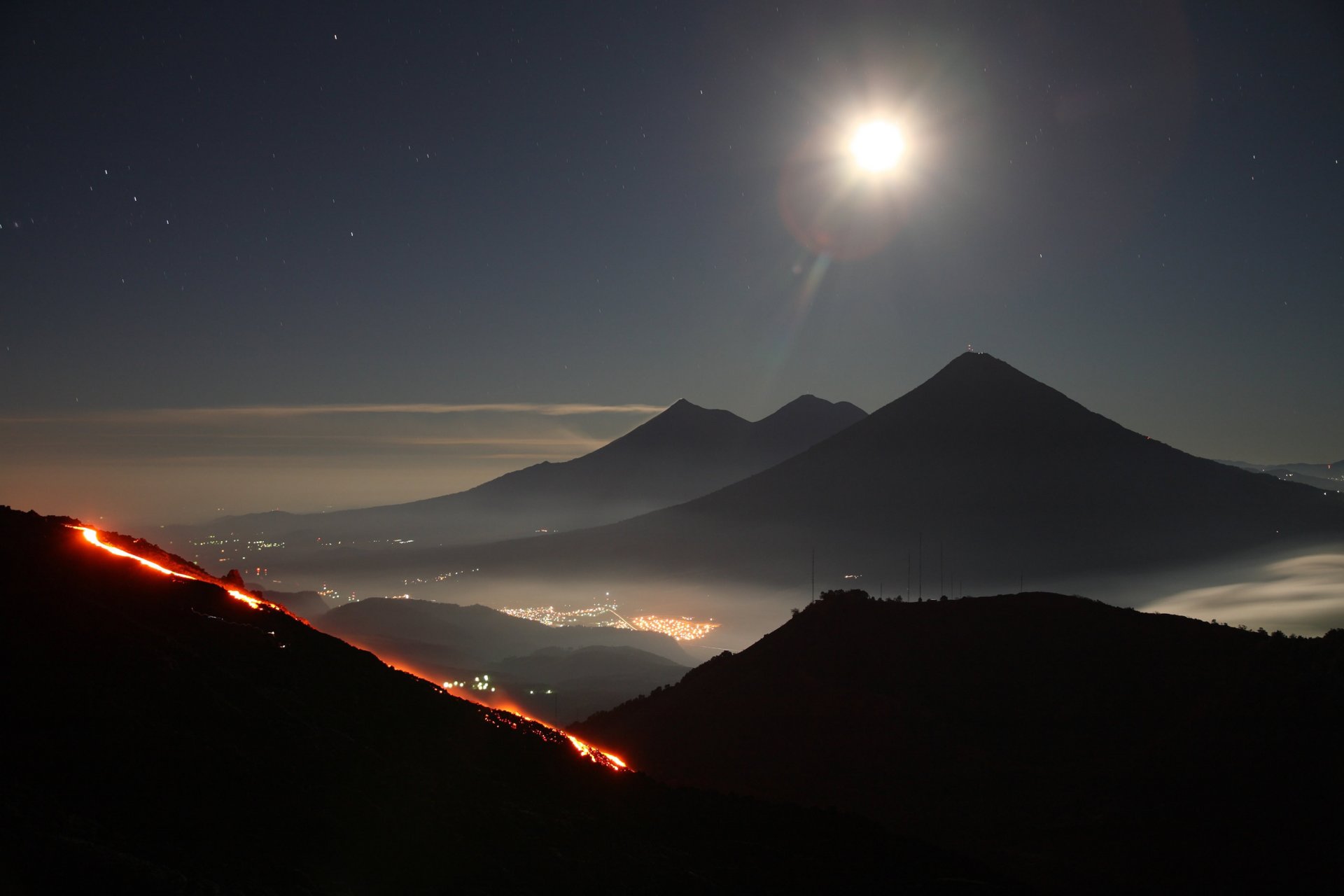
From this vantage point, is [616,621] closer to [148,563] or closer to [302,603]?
[302,603]

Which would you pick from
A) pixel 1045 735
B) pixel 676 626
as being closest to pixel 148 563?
pixel 1045 735

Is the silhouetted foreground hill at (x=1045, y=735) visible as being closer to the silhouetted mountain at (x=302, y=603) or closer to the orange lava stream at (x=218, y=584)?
the orange lava stream at (x=218, y=584)

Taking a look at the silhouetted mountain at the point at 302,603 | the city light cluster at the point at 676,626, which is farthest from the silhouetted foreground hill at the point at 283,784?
the city light cluster at the point at 676,626

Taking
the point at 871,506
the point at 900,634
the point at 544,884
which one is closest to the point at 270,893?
the point at 544,884

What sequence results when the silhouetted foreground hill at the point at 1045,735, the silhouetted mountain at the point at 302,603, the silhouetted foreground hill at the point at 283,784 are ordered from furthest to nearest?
the silhouetted mountain at the point at 302,603 < the silhouetted foreground hill at the point at 1045,735 < the silhouetted foreground hill at the point at 283,784

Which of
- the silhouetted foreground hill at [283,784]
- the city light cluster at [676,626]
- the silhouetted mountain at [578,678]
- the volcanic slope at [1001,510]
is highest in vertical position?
the volcanic slope at [1001,510]

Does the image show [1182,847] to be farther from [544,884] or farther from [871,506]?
[871,506]
